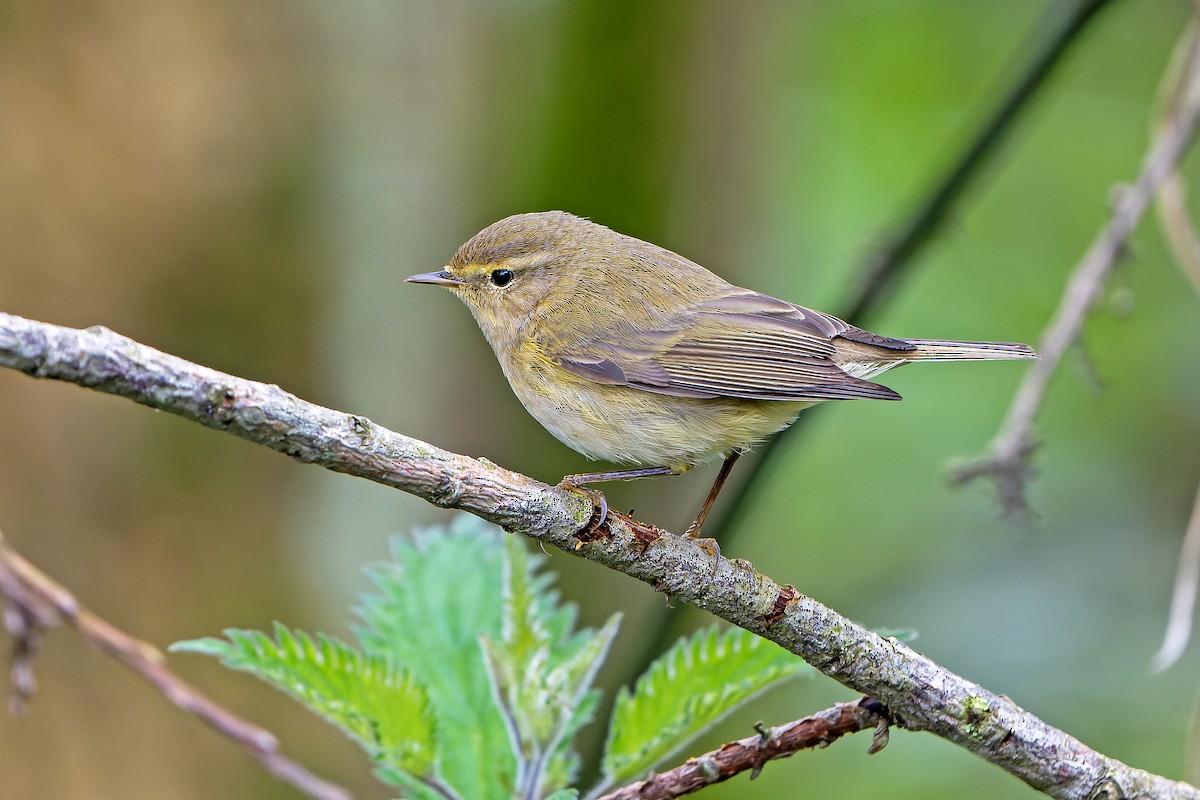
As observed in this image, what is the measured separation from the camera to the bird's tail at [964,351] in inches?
120

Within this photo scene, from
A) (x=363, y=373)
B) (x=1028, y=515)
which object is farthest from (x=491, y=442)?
(x=1028, y=515)

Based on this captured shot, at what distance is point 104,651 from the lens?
2400mm

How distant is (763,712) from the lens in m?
5.04

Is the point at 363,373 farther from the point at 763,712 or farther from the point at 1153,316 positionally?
the point at 1153,316

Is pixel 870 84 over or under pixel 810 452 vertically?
over

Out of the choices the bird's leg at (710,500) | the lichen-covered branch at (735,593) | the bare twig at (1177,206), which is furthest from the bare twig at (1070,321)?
the lichen-covered branch at (735,593)

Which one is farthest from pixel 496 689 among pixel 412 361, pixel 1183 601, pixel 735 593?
pixel 412 361

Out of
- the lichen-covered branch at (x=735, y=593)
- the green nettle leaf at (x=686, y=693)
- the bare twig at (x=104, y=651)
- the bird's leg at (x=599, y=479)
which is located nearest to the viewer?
the lichen-covered branch at (x=735, y=593)

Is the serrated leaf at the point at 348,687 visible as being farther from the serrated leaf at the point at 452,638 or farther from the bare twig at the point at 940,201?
the bare twig at the point at 940,201

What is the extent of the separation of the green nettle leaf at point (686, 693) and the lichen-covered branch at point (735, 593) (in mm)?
133

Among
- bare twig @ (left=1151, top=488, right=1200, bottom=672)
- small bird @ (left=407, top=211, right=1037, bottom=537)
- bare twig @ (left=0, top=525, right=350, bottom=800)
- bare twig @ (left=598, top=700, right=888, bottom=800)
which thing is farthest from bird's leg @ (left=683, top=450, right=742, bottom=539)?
bare twig @ (left=1151, top=488, right=1200, bottom=672)

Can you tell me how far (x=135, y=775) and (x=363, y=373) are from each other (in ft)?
6.48

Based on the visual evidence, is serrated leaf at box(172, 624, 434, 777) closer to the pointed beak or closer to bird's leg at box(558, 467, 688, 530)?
bird's leg at box(558, 467, 688, 530)

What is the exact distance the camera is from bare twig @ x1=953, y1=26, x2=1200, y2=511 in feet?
10.4
